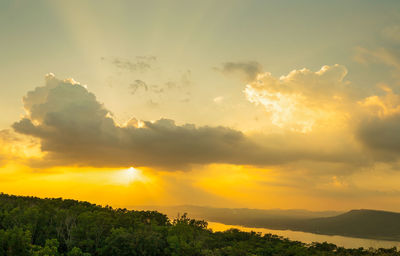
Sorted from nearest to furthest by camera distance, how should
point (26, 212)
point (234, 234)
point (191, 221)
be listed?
point (26, 212) < point (234, 234) < point (191, 221)

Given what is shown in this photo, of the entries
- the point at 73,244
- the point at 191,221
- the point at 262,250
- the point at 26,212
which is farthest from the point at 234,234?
the point at 26,212

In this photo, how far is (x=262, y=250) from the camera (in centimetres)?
6594

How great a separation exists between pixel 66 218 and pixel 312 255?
154ft

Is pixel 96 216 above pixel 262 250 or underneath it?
above

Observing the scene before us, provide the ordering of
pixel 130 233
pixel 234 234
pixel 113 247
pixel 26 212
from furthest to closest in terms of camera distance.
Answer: pixel 234 234
pixel 26 212
pixel 130 233
pixel 113 247

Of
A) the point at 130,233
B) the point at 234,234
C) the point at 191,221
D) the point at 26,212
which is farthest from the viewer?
the point at 191,221

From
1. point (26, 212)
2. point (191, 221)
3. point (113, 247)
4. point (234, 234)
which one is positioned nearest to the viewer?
point (113, 247)

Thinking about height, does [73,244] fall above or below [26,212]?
below

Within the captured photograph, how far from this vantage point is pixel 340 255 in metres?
68.1

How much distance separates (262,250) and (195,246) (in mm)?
14781

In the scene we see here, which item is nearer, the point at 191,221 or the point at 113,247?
the point at 113,247

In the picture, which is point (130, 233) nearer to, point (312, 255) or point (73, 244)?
point (73, 244)

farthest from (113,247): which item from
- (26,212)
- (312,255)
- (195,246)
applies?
(312,255)

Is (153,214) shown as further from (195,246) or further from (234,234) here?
(195,246)
